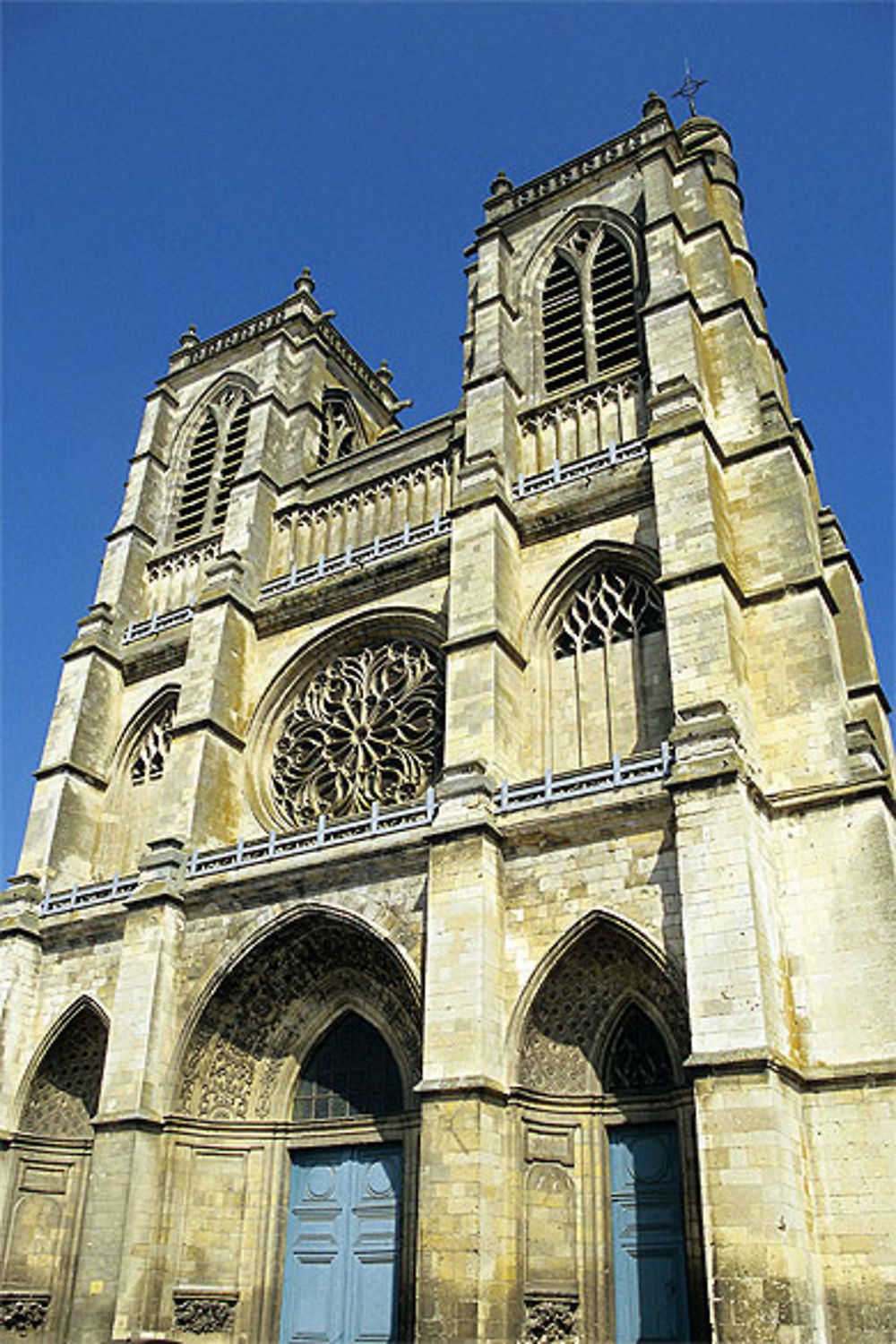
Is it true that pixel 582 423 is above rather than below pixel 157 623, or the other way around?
above

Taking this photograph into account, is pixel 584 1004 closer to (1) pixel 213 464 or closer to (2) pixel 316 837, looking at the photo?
(2) pixel 316 837

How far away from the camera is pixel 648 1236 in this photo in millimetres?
10945

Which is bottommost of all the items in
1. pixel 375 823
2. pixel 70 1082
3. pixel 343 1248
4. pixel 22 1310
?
pixel 22 1310

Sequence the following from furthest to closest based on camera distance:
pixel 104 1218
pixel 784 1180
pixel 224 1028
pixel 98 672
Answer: pixel 98 672 → pixel 224 1028 → pixel 104 1218 → pixel 784 1180

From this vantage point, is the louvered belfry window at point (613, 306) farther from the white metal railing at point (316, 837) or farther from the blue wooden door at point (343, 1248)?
the blue wooden door at point (343, 1248)

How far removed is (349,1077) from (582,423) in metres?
9.85

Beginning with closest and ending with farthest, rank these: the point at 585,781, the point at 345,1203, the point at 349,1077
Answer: the point at 585,781, the point at 345,1203, the point at 349,1077

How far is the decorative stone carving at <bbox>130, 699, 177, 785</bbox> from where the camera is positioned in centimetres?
1841

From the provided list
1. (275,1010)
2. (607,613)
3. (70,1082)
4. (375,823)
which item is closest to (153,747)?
(70,1082)

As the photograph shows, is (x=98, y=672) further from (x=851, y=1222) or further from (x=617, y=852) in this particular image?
(x=851, y=1222)

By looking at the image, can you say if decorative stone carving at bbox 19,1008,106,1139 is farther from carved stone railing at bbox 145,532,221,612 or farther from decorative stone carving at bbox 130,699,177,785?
carved stone railing at bbox 145,532,221,612

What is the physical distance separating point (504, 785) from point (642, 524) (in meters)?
4.31

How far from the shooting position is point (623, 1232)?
36.3 feet

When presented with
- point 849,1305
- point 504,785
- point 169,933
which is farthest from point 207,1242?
point 849,1305
